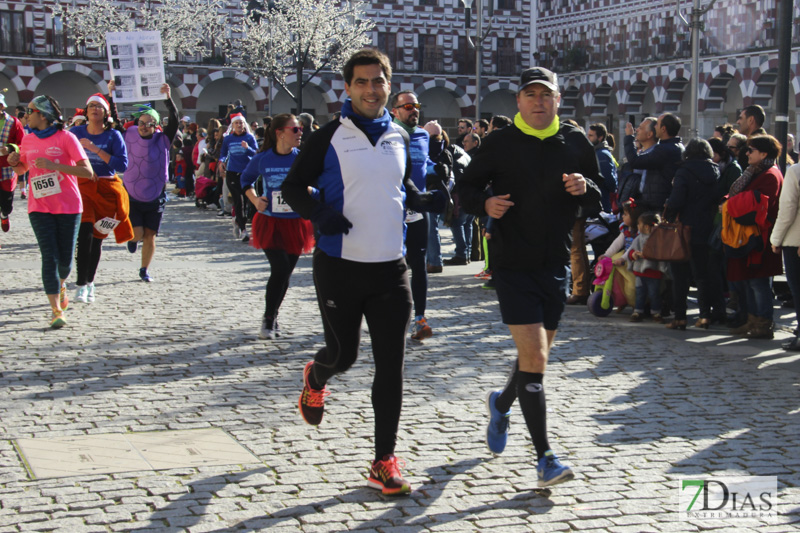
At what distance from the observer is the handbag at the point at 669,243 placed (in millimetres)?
10133

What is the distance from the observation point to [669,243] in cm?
1024

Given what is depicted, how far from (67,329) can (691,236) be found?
576cm

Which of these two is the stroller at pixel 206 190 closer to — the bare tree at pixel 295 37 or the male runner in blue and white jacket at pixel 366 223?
the male runner in blue and white jacket at pixel 366 223

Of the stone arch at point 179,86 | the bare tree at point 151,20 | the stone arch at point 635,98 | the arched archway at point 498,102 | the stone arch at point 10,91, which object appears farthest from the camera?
the arched archway at point 498,102

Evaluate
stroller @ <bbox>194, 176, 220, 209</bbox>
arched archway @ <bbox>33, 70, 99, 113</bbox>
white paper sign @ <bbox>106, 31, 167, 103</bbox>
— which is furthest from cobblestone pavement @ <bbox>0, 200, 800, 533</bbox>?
arched archway @ <bbox>33, 70, 99, 113</bbox>

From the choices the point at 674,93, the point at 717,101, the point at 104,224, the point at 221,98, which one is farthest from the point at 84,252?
the point at 221,98

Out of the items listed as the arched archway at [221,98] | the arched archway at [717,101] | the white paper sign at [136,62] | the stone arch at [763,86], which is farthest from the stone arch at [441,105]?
the white paper sign at [136,62]

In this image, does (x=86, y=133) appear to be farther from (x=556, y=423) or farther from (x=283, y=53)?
(x=283, y=53)

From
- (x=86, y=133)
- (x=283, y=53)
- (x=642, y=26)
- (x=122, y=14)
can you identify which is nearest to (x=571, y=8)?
(x=642, y=26)

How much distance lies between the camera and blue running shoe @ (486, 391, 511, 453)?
5582 millimetres

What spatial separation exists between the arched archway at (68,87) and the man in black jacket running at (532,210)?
51.9 m

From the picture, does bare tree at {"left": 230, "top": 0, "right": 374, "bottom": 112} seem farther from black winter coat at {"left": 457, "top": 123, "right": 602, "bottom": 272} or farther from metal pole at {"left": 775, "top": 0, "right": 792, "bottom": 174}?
black winter coat at {"left": 457, "top": 123, "right": 602, "bottom": 272}

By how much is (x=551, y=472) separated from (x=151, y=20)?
4997 centimetres

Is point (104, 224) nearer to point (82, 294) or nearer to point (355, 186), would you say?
point (82, 294)
